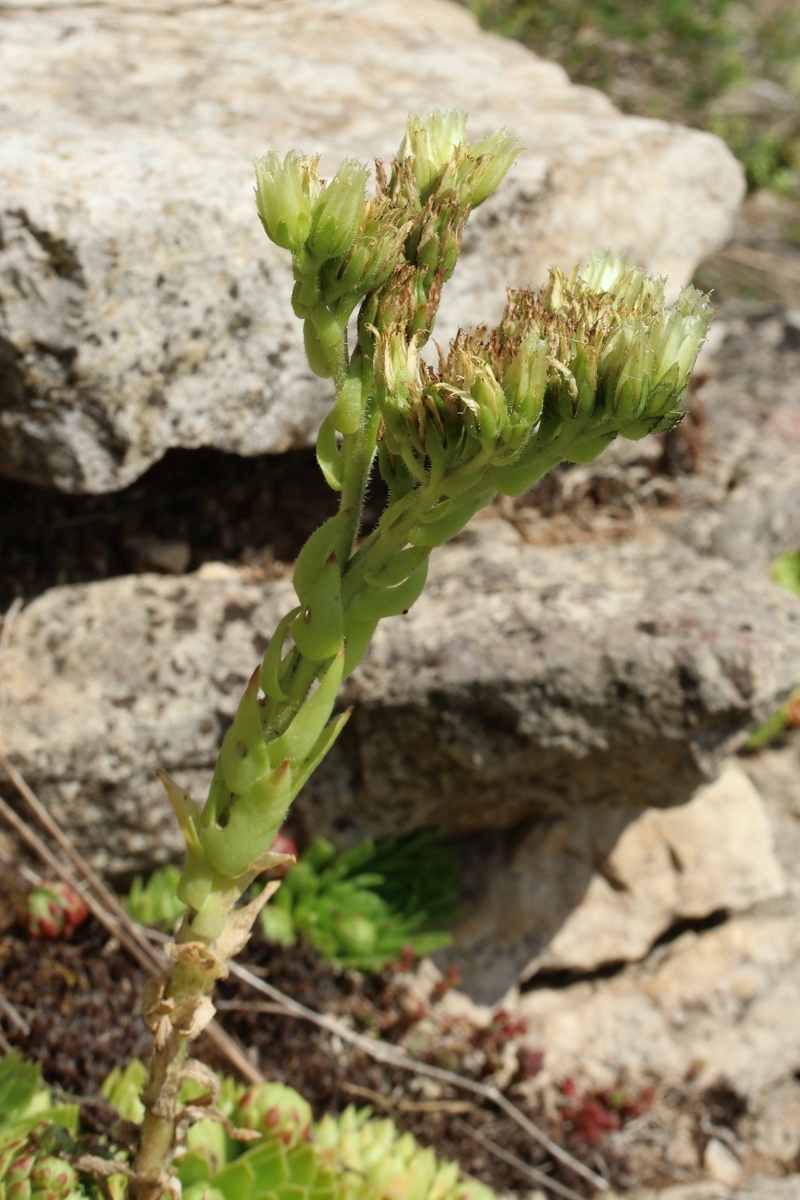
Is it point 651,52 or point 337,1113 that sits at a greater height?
point 651,52

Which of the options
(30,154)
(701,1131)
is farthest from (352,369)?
(701,1131)

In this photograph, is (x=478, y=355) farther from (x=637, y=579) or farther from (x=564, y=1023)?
(x=564, y=1023)

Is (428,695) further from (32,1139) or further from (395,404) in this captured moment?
(395,404)

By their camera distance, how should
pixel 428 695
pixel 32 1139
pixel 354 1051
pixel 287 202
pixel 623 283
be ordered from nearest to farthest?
pixel 287 202
pixel 623 283
pixel 32 1139
pixel 428 695
pixel 354 1051

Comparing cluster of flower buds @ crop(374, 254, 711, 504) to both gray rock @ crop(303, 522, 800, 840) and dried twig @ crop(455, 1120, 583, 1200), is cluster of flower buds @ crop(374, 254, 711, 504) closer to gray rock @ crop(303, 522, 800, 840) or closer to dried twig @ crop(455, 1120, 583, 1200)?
gray rock @ crop(303, 522, 800, 840)

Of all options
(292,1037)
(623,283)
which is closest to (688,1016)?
(292,1037)

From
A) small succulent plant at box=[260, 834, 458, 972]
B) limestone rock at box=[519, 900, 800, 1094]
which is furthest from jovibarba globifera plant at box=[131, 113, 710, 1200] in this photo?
limestone rock at box=[519, 900, 800, 1094]
